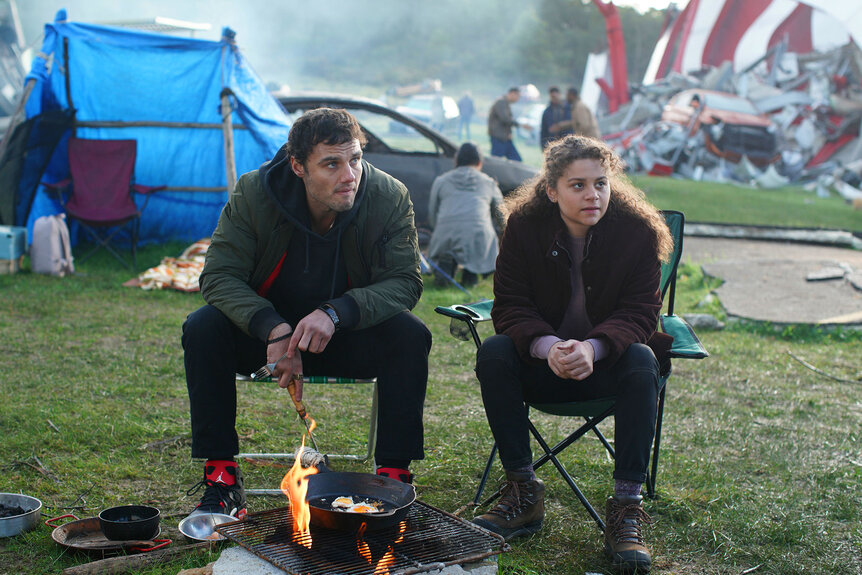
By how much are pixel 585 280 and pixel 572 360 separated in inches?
15.1

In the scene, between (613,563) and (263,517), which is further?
(613,563)

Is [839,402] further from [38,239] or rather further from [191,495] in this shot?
[38,239]

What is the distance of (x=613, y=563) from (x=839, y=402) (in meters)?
2.35

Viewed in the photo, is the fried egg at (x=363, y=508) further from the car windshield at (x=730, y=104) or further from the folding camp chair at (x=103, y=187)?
the car windshield at (x=730, y=104)

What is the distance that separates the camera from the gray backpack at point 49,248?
654cm

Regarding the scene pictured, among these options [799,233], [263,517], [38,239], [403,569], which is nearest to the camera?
[403,569]

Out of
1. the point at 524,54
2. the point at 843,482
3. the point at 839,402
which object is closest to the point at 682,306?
the point at 839,402

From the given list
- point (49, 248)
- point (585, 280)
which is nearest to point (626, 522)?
point (585, 280)

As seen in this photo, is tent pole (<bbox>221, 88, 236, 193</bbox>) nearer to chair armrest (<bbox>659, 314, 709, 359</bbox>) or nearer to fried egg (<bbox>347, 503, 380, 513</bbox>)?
chair armrest (<bbox>659, 314, 709, 359</bbox>)

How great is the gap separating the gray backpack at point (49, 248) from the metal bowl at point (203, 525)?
4715 mm

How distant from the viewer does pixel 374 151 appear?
8445 millimetres

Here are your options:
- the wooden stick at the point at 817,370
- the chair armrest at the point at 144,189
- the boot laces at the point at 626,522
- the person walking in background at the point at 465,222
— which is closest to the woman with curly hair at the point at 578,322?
the boot laces at the point at 626,522

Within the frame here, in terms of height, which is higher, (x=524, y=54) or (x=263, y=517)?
(x=524, y=54)

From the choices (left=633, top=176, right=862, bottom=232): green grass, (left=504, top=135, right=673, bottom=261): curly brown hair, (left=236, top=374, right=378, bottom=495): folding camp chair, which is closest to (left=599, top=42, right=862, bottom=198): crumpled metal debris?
(left=633, top=176, right=862, bottom=232): green grass
